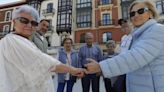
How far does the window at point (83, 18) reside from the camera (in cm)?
2897

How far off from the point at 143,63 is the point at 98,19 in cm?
2692

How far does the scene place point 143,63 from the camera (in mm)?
2051

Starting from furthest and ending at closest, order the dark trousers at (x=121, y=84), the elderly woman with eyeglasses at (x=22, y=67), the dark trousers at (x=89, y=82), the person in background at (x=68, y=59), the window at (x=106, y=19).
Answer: the window at (x=106, y=19), the person in background at (x=68, y=59), the dark trousers at (x=89, y=82), the dark trousers at (x=121, y=84), the elderly woman with eyeglasses at (x=22, y=67)

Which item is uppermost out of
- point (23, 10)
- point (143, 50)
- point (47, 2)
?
point (47, 2)

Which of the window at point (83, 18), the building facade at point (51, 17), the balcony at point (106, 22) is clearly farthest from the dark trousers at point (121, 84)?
the building facade at point (51, 17)

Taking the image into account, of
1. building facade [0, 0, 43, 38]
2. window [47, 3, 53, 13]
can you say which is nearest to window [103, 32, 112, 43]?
window [47, 3, 53, 13]

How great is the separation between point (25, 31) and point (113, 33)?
990 inches

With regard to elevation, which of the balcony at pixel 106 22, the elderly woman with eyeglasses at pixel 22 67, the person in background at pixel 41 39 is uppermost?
the balcony at pixel 106 22

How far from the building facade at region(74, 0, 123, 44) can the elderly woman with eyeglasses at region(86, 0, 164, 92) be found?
81.8 feet

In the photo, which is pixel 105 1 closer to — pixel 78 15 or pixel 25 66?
pixel 78 15

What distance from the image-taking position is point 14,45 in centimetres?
221

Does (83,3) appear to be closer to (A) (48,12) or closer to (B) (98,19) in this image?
(B) (98,19)

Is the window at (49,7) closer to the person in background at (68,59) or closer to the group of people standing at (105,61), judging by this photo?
the person in background at (68,59)

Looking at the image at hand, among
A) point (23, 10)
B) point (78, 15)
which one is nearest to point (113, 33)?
point (78, 15)
